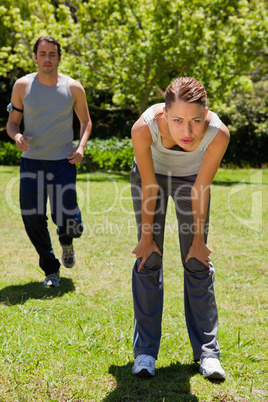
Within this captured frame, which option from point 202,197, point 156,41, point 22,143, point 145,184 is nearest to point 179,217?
point 202,197

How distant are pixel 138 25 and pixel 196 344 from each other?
13.4 m

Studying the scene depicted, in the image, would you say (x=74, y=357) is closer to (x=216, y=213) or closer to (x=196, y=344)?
(x=196, y=344)

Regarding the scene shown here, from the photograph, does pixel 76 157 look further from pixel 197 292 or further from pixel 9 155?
pixel 9 155

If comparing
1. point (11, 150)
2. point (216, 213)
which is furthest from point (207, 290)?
point (11, 150)

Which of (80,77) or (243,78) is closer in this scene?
(243,78)

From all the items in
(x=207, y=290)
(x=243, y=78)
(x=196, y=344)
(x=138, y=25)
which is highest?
(x=138, y=25)

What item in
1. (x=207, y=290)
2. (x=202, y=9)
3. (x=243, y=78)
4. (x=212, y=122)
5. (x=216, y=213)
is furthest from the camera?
(x=243, y=78)

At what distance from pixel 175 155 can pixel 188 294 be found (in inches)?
35.4

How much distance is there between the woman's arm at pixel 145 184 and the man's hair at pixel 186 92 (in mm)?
256

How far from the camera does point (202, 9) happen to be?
13.3 meters

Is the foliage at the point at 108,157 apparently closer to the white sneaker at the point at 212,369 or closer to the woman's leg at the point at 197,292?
the woman's leg at the point at 197,292

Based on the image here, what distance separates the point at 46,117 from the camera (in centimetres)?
425

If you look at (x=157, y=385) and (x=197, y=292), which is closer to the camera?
(x=157, y=385)

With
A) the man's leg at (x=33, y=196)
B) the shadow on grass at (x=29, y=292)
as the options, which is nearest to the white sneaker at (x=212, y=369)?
the shadow on grass at (x=29, y=292)
